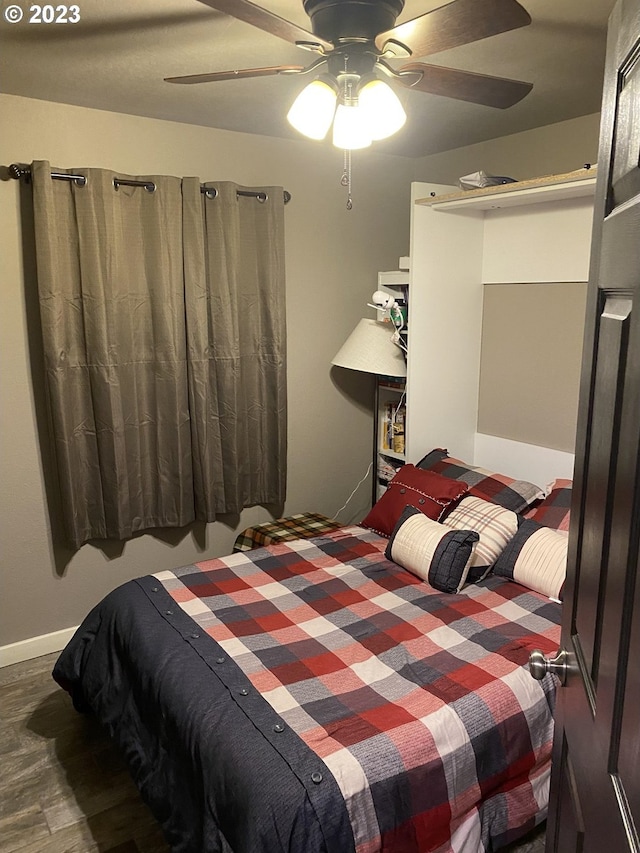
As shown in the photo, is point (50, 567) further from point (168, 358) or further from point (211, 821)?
point (211, 821)

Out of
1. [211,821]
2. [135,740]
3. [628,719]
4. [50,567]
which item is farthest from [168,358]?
[628,719]

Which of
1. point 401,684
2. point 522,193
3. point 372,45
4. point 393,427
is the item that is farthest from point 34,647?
point 522,193

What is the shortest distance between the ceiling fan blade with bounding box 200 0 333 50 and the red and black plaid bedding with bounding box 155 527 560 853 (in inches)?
69.0

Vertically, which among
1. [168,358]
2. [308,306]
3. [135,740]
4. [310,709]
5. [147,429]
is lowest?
[135,740]

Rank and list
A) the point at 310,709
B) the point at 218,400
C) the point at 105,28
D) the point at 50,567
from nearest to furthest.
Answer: the point at 310,709 → the point at 105,28 → the point at 50,567 → the point at 218,400

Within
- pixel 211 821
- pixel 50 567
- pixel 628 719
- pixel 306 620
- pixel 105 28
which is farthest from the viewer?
pixel 50 567

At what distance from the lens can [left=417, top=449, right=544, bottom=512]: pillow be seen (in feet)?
9.66

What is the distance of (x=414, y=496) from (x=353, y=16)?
198cm

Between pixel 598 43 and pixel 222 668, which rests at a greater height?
pixel 598 43

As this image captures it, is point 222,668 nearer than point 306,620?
Yes

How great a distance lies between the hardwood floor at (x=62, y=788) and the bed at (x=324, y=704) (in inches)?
6.2

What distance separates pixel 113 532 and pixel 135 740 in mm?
1252

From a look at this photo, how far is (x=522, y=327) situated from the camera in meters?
3.27

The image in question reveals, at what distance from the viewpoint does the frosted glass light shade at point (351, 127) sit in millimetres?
1771
